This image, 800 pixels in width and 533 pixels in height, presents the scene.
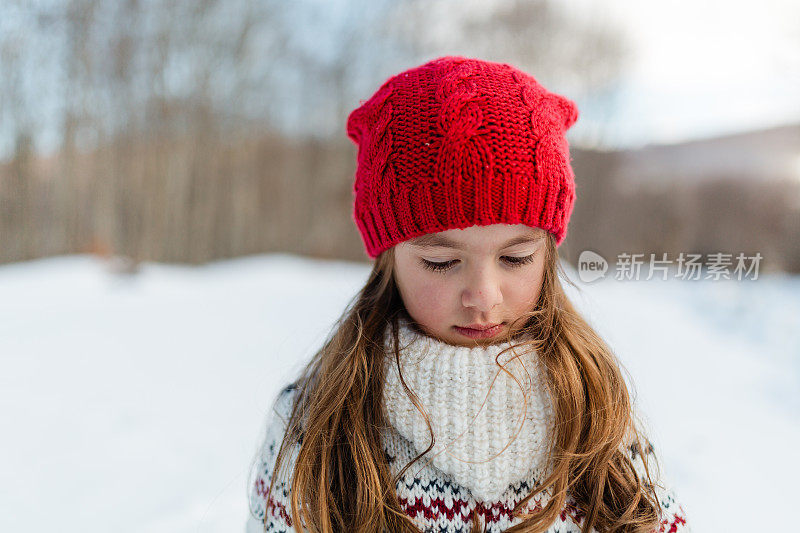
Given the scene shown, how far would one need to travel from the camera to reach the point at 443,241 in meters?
0.96

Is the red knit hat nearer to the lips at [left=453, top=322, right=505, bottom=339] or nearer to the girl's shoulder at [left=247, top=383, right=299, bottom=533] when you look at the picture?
the lips at [left=453, top=322, right=505, bottom=339]

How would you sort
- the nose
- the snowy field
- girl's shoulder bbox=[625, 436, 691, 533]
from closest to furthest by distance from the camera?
the nose, girl's shoulder bbox=[625, 436, 691, 533], the snowy field

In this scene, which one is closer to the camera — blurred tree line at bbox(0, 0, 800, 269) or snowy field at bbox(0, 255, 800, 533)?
snowy field at bbox(0, 255, 800, 533)

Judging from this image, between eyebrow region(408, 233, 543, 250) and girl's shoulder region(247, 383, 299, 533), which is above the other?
eyebrow region(408, 233, 543, 250)

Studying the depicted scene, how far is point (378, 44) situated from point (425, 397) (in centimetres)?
880

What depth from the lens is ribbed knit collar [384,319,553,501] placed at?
96cm

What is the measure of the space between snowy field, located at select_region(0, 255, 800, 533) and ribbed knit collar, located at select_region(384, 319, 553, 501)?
373 millimetres

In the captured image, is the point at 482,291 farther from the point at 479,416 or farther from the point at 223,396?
the point at 223,396

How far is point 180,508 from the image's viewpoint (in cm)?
183

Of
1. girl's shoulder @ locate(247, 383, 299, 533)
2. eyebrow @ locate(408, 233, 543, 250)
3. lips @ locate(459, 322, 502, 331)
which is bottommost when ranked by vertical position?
girl's shoulder @ locate(247, 383, 299, 533)

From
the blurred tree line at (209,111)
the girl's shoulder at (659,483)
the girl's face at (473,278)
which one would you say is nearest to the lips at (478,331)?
the girl's face at (473,278)

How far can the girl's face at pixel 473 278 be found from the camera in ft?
3.07

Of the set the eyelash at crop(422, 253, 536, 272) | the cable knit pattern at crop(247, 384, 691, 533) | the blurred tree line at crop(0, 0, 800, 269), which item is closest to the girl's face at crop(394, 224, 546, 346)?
the eyelash at crop(422, 253, 536, 272)

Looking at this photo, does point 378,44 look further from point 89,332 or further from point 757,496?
point 757,496
